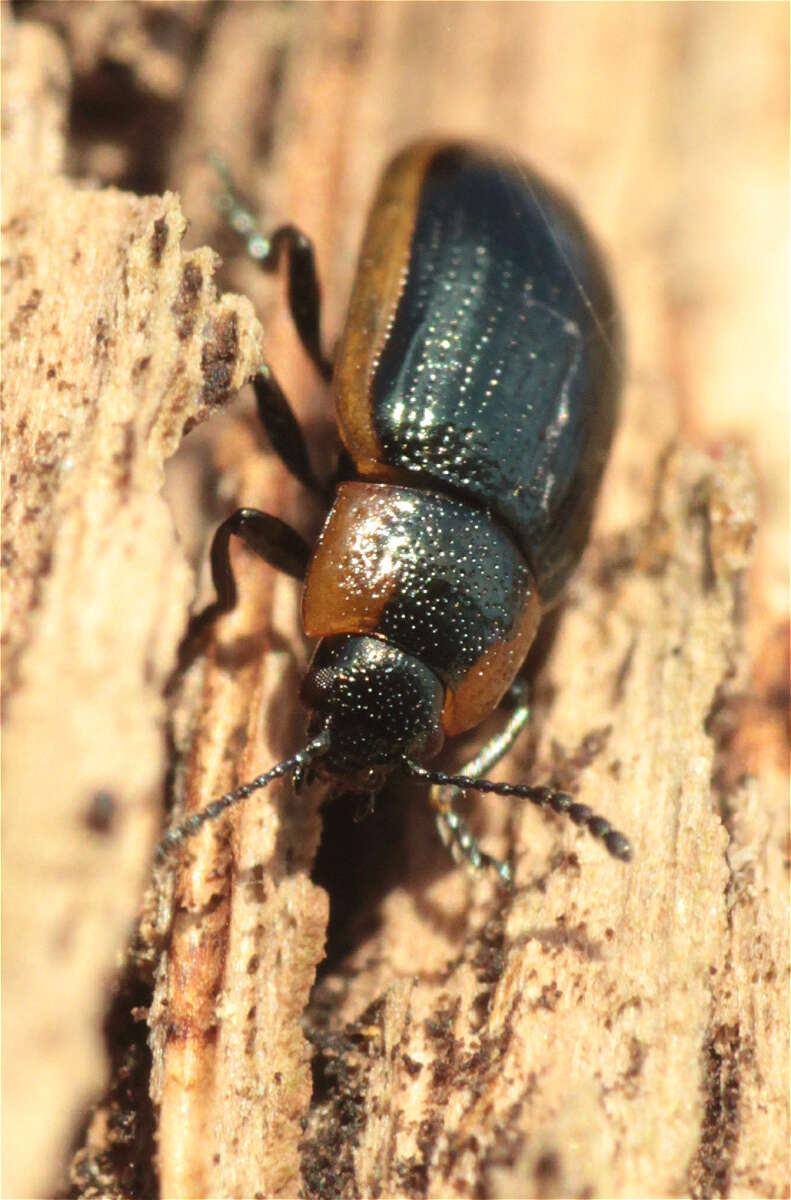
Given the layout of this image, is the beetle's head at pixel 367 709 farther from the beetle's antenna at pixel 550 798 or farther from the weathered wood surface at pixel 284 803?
the weathered wood surface at pixel 284 803

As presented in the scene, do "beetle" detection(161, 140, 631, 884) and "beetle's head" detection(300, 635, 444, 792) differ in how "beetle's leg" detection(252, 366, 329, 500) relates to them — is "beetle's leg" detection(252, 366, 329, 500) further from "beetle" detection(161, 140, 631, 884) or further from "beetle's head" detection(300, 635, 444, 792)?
"beetle's head" detection(300, 635, 444, 792)

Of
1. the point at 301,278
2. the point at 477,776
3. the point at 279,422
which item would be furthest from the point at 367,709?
the point at 301,278

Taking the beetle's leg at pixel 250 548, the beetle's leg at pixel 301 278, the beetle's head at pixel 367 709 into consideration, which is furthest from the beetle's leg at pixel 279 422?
the beetle's head at pixel 367 709

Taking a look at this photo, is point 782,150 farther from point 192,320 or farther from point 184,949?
point 184,949

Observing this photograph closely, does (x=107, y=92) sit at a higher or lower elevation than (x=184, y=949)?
higher

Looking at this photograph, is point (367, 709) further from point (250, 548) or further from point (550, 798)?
point (250, 548)

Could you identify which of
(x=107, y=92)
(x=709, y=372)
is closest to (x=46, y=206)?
(x=107, y=92)
